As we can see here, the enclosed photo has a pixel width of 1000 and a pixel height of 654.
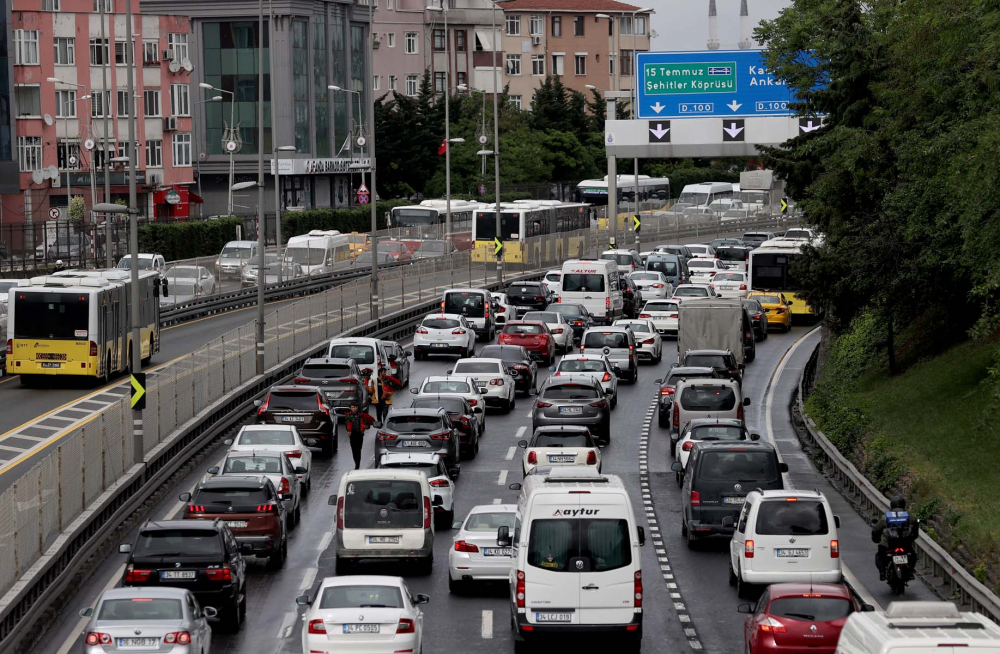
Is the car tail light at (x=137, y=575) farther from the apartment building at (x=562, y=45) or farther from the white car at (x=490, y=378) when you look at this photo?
the apartment building at (x=562, y=45)

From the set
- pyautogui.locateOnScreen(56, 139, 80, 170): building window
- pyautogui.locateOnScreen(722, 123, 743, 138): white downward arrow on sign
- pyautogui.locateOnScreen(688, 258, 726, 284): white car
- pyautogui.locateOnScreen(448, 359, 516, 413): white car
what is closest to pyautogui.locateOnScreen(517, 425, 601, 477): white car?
pyautogui.locateOnScreen(448, 359, 516, 413): white car

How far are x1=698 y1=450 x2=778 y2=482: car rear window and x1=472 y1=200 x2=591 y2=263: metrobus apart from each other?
46453 mm

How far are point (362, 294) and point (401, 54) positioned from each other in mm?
88518

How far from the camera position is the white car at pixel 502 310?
59656 millimetres

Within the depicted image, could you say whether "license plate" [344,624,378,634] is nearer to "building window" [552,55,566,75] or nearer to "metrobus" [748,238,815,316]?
"metrobus" [748,238,815,316]

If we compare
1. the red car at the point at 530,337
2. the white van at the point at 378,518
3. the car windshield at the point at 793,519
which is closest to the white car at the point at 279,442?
the white van at the point at 378,518

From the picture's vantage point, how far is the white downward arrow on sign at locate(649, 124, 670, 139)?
210 ft

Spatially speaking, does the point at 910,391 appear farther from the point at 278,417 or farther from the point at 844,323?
the point at 278,417

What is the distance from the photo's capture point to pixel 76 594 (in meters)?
24.5

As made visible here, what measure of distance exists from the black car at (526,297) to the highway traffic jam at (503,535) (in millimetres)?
16096

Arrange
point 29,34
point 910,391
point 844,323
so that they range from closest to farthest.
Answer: point 910,391 < point 844,323 < point 29,34

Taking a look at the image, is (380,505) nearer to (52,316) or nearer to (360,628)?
(360,628)

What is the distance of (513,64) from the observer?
6437 inches

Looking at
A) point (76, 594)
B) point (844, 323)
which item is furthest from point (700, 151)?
point (76, 594)
